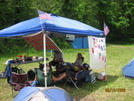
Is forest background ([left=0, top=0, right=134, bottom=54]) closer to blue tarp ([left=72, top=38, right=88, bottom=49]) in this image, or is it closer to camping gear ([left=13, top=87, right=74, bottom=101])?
blue tarp ([left=72, top=38, right=88, bottom=49])

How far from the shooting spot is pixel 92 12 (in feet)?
81.1

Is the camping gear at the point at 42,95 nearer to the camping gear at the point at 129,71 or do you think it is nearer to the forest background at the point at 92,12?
the camping gear at the point at 129,71

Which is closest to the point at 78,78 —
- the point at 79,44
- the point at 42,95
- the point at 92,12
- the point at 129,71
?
the point at 129,71

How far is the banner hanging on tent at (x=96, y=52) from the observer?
16.7ft

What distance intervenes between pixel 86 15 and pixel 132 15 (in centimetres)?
824

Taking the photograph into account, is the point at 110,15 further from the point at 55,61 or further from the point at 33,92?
the point at 33,92

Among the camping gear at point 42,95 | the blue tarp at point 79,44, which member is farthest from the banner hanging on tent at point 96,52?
the blue tarp at point 79,44

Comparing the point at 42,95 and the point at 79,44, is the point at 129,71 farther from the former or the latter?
the point at 79,44

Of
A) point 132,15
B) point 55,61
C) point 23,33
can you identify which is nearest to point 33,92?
point 23,33

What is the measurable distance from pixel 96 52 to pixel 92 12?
67.8 ft

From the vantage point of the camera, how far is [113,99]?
166 inches

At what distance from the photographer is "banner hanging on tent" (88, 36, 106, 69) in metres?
5.10

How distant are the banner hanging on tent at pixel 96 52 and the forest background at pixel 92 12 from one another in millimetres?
10927

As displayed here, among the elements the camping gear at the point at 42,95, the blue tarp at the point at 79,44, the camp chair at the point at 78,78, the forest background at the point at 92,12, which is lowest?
the blue tarp at the point at 79,44
